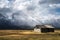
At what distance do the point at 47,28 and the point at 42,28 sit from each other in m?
2.66

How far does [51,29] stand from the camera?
8456 centimetres

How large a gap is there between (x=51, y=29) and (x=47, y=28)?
97.7 inches

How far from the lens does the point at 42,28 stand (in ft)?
277

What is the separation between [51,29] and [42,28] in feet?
15.5

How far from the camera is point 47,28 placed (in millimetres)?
83562
